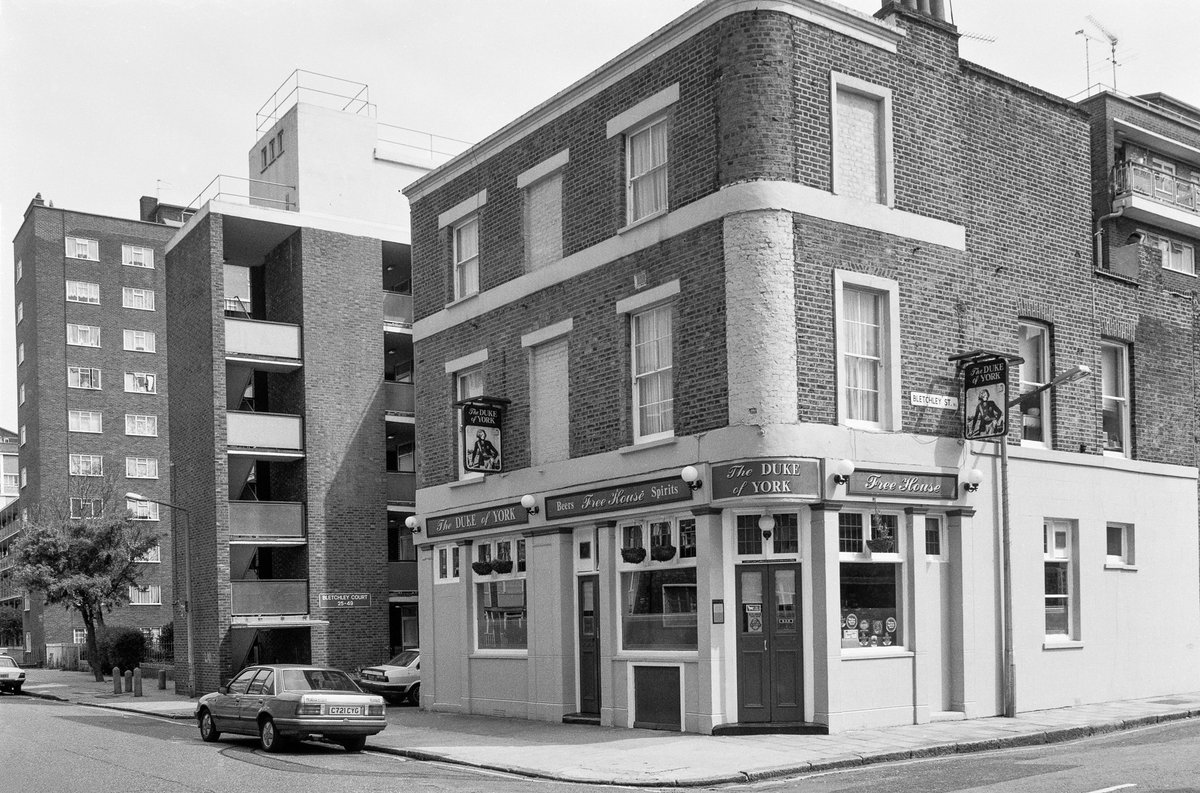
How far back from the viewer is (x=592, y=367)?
22.2 m

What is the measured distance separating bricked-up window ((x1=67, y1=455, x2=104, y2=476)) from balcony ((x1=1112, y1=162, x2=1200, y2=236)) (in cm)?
5218

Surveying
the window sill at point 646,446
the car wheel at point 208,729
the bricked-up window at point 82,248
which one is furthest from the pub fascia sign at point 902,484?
the bricked-up window at point 82,248

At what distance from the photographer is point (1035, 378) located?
2259 centimetres

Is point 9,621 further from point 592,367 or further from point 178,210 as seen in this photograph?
point 592,367

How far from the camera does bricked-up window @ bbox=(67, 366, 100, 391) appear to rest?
67.8 m

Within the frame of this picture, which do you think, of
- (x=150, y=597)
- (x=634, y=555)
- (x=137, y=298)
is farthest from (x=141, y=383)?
(x=634, y=555)

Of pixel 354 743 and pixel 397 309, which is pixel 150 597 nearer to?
pixel 397 309

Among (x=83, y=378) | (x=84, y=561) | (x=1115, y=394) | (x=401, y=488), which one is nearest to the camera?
(x=1115, y=394)

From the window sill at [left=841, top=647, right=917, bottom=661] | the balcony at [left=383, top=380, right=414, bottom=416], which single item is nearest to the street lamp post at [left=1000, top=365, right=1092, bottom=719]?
the window sill at [left=841, top=647, right=917, bottom=661]

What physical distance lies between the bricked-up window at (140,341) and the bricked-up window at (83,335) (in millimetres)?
1726

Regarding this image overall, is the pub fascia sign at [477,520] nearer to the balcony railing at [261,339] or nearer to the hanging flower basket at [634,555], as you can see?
the hanging flower basket at [634,555]

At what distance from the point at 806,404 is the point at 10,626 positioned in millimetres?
72582

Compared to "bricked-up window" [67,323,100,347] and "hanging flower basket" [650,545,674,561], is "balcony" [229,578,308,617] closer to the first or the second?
"hanging flower basket" [650,545,674,561]

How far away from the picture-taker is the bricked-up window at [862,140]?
65.4 feet
